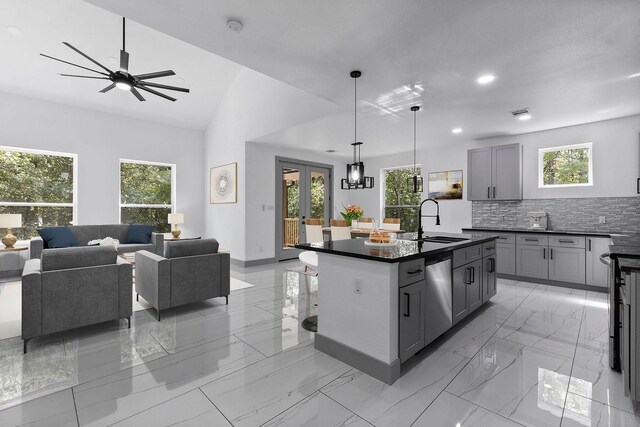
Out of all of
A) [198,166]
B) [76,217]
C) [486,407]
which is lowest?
[486,407]

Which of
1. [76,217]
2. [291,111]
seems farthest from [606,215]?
[76,217]

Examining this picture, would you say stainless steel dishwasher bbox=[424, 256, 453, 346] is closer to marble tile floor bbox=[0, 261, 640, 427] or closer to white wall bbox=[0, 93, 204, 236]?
marble tile floor bbox=[0, 261, 640, 427]

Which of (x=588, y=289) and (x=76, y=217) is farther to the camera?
(x=76, y=217)

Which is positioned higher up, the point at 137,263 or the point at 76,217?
the point at 76,217

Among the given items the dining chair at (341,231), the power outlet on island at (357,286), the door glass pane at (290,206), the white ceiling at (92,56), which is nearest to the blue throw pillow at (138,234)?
the white ceiling at (92,56)

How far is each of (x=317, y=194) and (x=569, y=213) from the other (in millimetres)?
4961

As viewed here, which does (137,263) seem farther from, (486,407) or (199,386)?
(486,407)

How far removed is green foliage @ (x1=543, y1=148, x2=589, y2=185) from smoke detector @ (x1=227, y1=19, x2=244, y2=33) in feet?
17.5

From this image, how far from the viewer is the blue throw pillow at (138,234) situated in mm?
5906

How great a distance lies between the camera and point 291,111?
5.00 meters

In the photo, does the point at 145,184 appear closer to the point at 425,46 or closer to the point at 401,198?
the point at 401,198

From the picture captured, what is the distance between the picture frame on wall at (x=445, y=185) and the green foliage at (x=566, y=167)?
4.79 ft

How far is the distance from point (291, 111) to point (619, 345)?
4.68m

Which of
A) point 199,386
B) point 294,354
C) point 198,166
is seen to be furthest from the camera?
point 198,166
